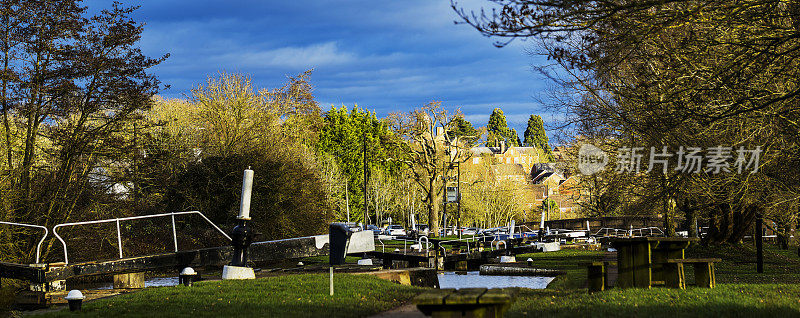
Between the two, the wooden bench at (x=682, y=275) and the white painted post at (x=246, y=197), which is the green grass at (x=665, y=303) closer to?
the wooden bench at (x=682, y=275)

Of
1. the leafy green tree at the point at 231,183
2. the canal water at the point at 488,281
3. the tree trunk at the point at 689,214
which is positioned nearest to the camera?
the canal water at the point at 488,281

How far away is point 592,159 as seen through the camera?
31469mm

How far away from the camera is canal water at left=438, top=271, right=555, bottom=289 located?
20.5 metres

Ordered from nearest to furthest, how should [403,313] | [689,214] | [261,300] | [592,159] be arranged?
[403,313] → [261,300] → [689,214] → [592,159]

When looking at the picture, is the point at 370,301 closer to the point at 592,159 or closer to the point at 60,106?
the point at 60,106

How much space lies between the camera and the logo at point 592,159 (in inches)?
1211

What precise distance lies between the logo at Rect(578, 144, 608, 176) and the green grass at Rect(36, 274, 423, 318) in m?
17.1

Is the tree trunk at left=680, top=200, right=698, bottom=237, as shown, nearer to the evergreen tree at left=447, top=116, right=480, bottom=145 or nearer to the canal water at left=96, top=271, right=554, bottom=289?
the canal water at left=96, top=271, right=554, bottom=289

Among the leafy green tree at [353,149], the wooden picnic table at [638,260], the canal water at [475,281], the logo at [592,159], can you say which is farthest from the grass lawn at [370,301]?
the leafy green tree at [353,149]

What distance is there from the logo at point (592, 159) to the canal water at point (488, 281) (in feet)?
28.4

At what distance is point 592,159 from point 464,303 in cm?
2637

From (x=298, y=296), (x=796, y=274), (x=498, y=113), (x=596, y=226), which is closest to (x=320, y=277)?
(x=298, y=296)

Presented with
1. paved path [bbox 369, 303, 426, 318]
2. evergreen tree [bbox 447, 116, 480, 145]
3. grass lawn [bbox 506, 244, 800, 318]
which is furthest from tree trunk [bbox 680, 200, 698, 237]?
evergreen tree [bbox 447, 116, 480, 145]

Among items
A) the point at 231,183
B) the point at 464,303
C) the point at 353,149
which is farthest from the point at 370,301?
the point at 353,149
